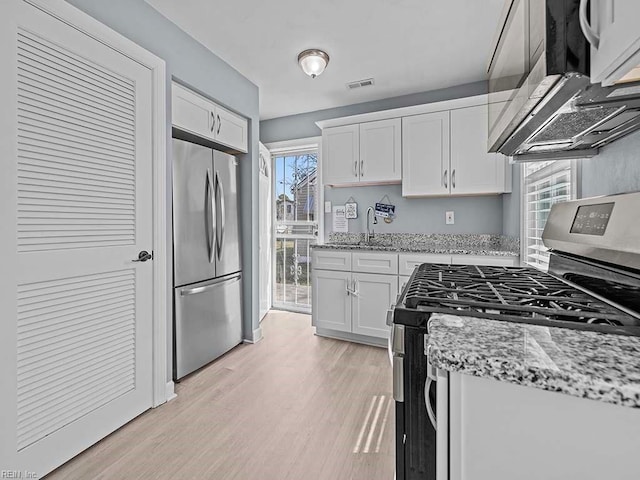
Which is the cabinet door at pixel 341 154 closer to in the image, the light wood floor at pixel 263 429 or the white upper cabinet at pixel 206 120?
the white upper cabinet at pixel 206 120

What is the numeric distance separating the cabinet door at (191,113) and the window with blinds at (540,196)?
242cm

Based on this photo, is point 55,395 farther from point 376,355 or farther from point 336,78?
point 336,78

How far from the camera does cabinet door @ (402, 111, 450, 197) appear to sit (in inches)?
122

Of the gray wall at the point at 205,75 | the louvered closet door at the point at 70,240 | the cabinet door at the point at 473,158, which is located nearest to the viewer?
the louvered closet door at the point at 70,240

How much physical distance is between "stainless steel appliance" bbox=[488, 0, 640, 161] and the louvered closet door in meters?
1.88

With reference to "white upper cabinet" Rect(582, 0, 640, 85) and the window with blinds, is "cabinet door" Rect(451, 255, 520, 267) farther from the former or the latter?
"white upper cabinet" Rect(582, 0, 640, 85)

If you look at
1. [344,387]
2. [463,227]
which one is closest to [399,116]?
[463,227]

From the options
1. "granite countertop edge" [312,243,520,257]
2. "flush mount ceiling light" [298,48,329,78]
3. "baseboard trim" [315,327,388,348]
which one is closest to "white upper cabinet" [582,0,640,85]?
"granite countertop edge" [312,243,520,257]

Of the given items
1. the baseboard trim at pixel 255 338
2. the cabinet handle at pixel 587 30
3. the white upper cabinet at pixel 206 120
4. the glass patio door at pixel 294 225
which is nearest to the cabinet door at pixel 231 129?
the white upper cabinet at pixel 206 120

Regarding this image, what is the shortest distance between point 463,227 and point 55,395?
10.9ft

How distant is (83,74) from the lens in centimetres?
167

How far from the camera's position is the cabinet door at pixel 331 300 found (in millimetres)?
3191

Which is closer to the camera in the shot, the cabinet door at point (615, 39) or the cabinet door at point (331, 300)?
the cabinet door at point (615, 39)

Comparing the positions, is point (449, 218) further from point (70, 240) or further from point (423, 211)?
point (70, 240)
